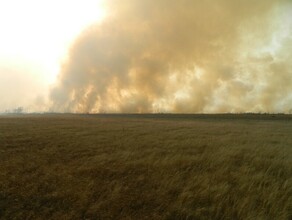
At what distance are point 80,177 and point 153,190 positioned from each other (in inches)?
132

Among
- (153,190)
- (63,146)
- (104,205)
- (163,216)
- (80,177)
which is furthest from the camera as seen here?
(63,146)

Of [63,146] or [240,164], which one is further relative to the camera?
[63,146]

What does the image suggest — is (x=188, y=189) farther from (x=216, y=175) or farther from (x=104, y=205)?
(x=104, y=205)

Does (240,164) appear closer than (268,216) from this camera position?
No

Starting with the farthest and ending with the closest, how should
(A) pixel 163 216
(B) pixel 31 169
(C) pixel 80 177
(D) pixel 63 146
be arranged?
(D) pixel 63 146
(B) pixel 31 169
(C) pixel 80 177
(A) pixel 163 216

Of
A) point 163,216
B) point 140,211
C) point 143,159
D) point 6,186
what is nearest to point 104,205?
point 140,211

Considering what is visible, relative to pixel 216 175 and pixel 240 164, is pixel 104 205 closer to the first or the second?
pixel 216 175

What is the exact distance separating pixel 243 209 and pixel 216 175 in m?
3.16

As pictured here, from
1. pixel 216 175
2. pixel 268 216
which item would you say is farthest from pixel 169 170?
pixel 268 216

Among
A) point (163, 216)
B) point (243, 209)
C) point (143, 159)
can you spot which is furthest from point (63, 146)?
point (243, 209)

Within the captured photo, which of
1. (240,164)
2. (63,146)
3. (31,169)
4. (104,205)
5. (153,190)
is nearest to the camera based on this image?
(104,205)

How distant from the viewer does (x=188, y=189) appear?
8.63 m

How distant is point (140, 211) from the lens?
7125 millimetres

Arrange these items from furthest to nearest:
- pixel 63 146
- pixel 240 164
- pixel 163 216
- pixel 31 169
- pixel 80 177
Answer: pixel 63 146 < pixel 240 164 < pixel 31 169 < pixel 80 177 < pixel 163 216
